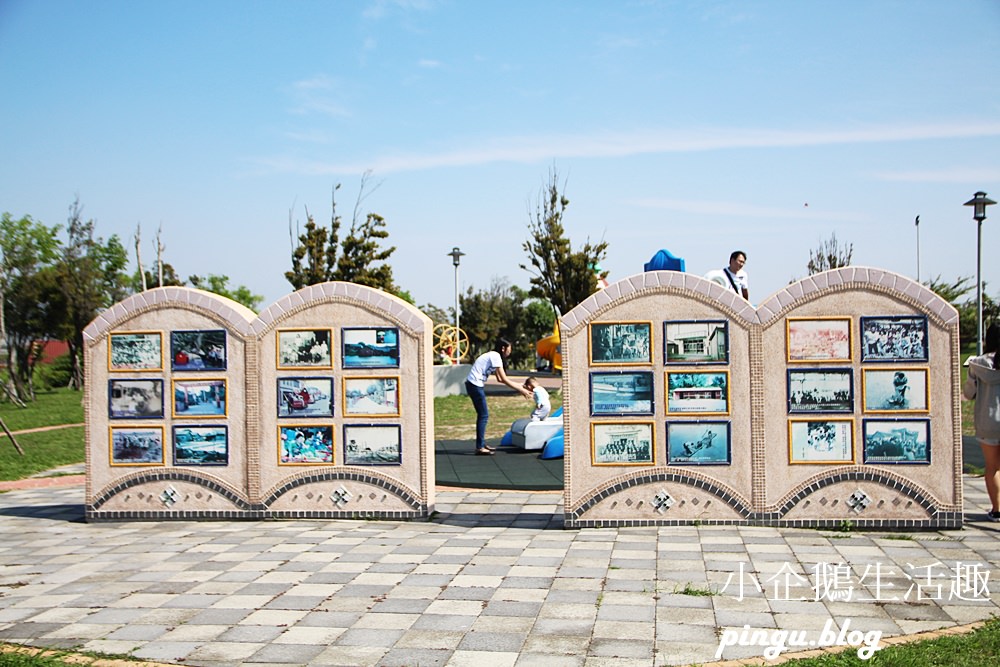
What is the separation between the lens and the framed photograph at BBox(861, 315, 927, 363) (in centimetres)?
934

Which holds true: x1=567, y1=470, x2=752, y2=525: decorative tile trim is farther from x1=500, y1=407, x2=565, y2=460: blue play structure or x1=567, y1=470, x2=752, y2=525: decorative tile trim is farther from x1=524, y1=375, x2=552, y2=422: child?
x1=524, y1=375, x2=552, y2=422: child

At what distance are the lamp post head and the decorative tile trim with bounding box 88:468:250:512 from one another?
17.9m

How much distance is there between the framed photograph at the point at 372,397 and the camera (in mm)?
10281

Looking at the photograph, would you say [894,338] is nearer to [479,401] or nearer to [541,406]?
[479,401]

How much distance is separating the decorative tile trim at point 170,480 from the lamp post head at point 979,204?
706 inches

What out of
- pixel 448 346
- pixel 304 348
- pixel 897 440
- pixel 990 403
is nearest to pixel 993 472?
pixel 990 403

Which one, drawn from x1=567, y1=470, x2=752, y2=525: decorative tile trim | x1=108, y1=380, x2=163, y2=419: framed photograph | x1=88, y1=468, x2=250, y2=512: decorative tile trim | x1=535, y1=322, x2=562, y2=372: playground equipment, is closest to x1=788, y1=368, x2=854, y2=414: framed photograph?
x1=567, y1=470, x2=752, y2=525: decorative tile trim

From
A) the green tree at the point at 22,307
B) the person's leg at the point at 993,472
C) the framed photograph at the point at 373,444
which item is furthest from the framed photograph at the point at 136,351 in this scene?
the green tree at the point at 22,307

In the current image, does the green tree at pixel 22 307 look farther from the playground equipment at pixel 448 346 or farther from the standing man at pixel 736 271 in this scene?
the standing man at pixel 736 271

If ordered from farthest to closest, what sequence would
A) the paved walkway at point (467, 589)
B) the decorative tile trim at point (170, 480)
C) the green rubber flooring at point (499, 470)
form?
1. the green rubber flooring at point (499, 470)
2. the decorative tile trim at point (170, 480)
3. the paved walkway at point (467, 589)

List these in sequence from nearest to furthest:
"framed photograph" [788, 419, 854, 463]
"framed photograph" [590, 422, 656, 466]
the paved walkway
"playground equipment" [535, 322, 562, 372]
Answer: the paved walkway
"framed photograph" [788, 419, 854, 463]
"framed photograph" [590, 422, 656, 466]
"playground equipment" [535, 322, 562, 372]

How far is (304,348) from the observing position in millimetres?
10461

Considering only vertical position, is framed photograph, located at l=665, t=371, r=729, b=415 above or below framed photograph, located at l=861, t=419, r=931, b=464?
above

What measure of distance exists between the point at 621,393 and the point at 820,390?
1.98 m
